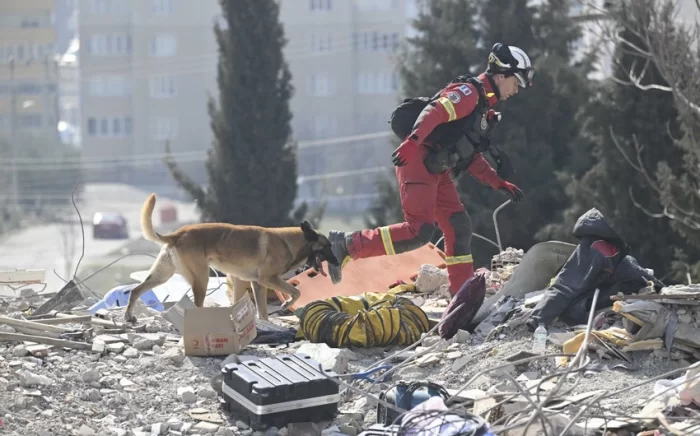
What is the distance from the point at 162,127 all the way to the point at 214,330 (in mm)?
44442

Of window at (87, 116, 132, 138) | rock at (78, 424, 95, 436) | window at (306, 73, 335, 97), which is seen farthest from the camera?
window at (87, 116, 132, 138)

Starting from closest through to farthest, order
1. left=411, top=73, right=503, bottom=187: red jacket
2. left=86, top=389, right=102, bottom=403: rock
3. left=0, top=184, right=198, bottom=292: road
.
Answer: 1. left=86, top=389, right=102, bottom=403: rock
2. left=411, top=73, right=503, bottom=187: red jacket
3. left=0, top=184, right=198, bottom=292: road

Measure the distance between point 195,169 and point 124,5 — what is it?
30.4ft

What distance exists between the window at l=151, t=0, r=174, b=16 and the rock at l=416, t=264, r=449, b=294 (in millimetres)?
42725

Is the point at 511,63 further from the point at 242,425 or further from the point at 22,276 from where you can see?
the point at 22,276

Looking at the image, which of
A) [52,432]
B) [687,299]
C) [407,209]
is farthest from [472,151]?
[52,432]

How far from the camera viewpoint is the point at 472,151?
7.67 metres

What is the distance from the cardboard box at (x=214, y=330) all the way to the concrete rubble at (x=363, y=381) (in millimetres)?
72

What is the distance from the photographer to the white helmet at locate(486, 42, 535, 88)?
25.3 feet

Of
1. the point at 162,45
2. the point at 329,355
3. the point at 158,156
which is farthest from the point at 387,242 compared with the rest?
the point at 162,45

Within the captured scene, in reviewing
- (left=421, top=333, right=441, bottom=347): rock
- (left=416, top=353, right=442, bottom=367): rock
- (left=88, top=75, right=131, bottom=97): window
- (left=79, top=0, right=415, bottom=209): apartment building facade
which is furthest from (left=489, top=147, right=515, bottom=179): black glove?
(left=88, top=75, right=131, bottom=97): window

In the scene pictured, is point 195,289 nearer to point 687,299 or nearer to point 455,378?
point 455,378

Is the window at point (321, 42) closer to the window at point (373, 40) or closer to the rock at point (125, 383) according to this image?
the window at point (373, 40)

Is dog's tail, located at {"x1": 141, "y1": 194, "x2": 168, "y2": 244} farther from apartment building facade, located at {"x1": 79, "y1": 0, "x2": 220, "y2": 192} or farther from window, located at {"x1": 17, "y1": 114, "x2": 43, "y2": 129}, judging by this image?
apartment building facade, located at {"x1": 79, "y1": 0, "x2": 220, "y2": 192}
